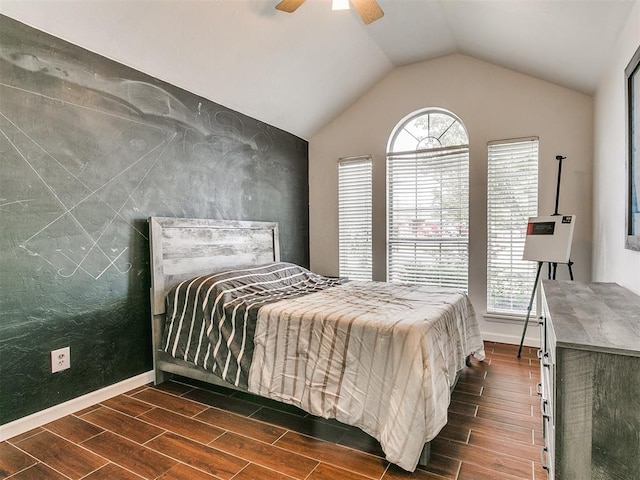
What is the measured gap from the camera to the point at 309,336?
7.09 ft

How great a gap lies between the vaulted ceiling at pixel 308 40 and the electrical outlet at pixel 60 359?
1977mm

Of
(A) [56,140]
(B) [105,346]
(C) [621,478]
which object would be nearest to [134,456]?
(B) [105,346]

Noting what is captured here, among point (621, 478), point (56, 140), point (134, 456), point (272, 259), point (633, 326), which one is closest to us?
point (621, 478)

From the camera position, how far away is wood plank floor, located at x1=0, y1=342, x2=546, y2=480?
1774 millimetres

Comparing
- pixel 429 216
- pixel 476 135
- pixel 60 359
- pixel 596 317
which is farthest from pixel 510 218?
pixel 60 359

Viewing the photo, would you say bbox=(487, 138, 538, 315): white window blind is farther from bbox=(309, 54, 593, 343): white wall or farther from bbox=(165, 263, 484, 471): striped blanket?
bbox=(165, 263, 484, 471): striped blanket

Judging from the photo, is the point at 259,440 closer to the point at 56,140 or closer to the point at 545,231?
the point at 56,140

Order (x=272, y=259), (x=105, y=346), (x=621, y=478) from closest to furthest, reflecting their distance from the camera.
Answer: (x=621, y=478) < (x=105, y=346) < (x=272, y=259)

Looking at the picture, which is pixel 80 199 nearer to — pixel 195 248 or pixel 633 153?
pixel 195 248

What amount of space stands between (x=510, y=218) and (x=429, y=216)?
2.74 ft

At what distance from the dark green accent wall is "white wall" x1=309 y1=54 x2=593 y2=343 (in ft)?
5.91

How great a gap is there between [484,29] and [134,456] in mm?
3985

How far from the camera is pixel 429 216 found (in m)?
4.21

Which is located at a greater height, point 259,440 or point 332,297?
point 332,297
